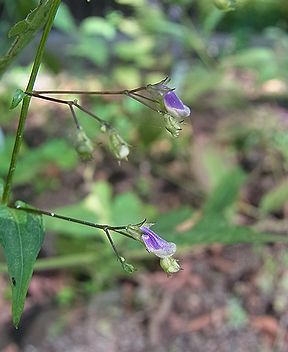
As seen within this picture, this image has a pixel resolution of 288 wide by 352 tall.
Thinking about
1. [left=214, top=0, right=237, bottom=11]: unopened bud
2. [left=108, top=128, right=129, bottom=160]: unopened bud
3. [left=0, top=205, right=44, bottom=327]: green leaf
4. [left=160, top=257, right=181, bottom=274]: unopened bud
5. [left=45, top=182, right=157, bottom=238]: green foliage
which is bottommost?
[left=45, top=182, right=157, bottom=238]: green foliage

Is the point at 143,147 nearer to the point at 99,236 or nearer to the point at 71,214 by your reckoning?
the point at 99,236

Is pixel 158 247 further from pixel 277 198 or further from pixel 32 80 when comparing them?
pixel 277 198

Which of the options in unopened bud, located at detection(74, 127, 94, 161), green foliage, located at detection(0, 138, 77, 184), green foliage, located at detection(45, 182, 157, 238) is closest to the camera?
unopened bud, located at detection(74, 127, 94, 161)

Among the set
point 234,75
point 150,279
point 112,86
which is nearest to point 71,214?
point 150,279

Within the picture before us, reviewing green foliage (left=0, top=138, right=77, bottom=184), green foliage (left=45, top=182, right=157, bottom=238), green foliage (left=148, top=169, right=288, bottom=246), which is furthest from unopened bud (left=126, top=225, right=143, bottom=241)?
green foliage (left=0, top=138, right=77, bottom=184)

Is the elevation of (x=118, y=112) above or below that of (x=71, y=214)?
below

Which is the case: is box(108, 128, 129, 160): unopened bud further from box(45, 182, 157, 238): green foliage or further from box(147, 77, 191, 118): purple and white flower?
box(45, 182, 157, 238): green foliage
